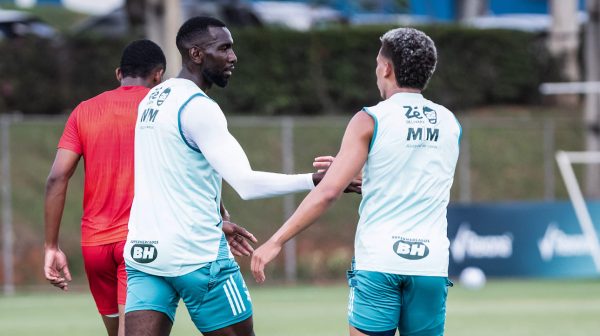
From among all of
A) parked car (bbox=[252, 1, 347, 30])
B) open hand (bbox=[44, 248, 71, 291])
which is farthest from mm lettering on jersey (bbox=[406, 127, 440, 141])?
parked car (bbox=[252, 1, 347, 30])

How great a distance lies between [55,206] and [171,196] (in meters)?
1.48

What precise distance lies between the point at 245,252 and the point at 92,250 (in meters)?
1.16

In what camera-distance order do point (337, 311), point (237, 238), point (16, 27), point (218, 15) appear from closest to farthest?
point (237, 238) → point (337, 311) → point (16, 27) → point (218, 15)

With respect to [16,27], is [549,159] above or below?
below

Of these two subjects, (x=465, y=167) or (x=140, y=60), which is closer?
(x=140, y=60)

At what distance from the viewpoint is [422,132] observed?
6414 millimetres

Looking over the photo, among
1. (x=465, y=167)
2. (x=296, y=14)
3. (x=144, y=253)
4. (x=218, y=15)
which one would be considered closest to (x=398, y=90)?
(x=144, y=253)

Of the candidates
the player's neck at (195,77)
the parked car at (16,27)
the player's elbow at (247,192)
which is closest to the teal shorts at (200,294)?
the player's elbow at (247,192)

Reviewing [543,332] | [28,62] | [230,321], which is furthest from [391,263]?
[28,62]

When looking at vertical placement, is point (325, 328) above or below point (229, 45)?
below

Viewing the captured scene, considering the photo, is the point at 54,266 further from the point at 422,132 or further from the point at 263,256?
the point at 422,132

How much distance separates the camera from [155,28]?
23.5 metres

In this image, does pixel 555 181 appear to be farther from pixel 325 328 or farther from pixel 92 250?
pixel 92 250

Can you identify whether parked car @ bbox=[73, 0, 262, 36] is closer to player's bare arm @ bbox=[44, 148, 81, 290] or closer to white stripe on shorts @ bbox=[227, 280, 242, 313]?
player's bare arm @ bbox=[44, 148, 81, 290]
